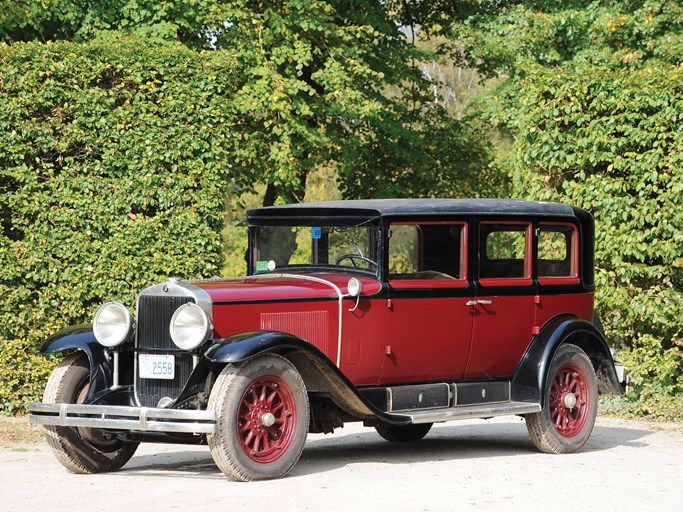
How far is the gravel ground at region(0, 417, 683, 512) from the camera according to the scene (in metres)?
7.27

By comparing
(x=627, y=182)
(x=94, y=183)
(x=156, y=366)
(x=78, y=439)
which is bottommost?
(x=78, y=439)

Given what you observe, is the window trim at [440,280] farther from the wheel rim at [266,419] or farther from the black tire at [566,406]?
the wheel rim at [266,419]

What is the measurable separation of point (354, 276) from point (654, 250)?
4884 mm

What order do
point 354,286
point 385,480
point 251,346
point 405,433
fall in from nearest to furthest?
point 251,346, point 385,480, point 354,286, point 405,433

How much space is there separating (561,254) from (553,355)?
1.40 m

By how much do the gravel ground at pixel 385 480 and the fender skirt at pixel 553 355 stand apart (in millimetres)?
536

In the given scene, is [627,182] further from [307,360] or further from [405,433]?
[307,360]

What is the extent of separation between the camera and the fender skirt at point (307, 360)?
7938 millimetres

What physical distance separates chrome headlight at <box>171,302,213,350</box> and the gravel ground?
0.94 metres

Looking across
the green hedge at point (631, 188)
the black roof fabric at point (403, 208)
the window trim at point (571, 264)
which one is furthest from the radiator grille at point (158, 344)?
the green hedge at point (631, 188)

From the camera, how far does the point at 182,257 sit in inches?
488

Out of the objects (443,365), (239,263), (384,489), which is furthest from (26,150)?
(239,263)

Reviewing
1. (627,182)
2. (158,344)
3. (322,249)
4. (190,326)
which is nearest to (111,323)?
(158,344)

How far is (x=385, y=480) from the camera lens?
824cm
